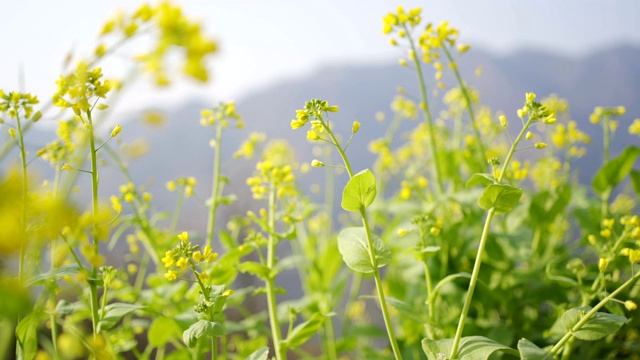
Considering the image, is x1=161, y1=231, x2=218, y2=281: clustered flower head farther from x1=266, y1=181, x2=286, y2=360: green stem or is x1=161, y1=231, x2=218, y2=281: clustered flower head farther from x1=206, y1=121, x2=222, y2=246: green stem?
x1=206, y1=121, x2=222, y2=246: green stem

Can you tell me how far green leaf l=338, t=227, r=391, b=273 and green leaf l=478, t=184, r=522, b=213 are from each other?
14cm

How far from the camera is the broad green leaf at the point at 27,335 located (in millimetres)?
667

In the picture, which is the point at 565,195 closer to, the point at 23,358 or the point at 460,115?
the point at 460,115

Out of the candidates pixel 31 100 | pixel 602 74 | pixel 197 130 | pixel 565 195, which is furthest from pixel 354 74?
pixel 31 100

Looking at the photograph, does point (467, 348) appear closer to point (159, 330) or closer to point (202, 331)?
point (202, 331)

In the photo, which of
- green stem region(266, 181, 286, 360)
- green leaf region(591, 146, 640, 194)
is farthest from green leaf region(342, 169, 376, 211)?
green leaf region(591, 146, 640, 194)

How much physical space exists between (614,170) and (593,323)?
1.99 ft

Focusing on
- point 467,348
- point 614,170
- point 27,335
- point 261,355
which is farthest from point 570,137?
point 27,335

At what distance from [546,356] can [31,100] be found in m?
0.73

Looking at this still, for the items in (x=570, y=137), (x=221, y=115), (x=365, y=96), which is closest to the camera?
(x=221, y=115)

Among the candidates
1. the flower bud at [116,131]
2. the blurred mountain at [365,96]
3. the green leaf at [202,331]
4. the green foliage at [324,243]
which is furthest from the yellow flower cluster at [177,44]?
the blurred mountain at [365,96]

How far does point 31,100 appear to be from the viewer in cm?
68

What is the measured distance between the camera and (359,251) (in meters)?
0.73

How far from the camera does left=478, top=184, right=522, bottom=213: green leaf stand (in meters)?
0.67
